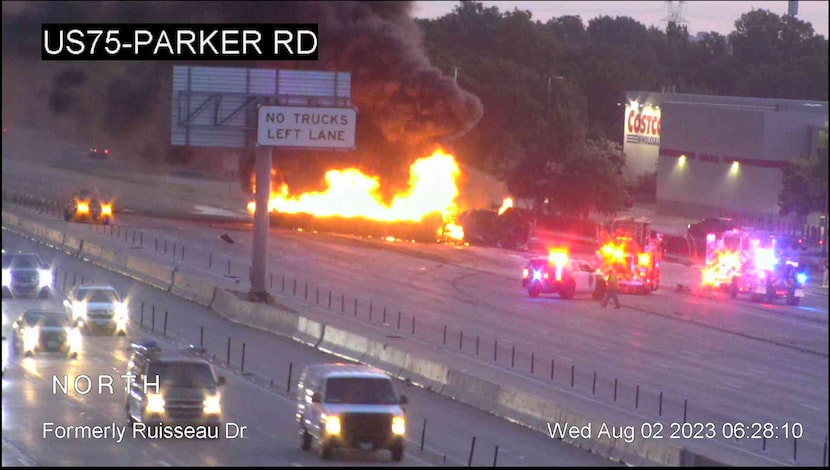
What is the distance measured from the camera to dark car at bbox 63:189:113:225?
2771 inches

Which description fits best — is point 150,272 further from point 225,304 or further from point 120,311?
point 120,311

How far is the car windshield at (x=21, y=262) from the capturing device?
154ft

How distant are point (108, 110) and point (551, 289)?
88.1 feet

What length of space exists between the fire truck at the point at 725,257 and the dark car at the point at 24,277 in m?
23.2

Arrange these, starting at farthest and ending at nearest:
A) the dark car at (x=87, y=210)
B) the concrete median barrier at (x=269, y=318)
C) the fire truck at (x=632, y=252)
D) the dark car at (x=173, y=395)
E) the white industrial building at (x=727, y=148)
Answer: the dark car at (x=87, y=210), the fire truck at (x=632, y=252), the concrete median barrier at (x=269, y=318), the white industrial building at (x=727, y=148), the dark car at (x=173, y=395)

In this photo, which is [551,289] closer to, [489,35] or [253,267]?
[253,267]

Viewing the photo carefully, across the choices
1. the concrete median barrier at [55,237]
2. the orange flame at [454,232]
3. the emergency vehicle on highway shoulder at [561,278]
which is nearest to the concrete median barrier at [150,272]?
the concrete median barrier at [55,237]

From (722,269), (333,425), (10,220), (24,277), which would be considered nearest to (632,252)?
(722,269)

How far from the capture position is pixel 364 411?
23.7m

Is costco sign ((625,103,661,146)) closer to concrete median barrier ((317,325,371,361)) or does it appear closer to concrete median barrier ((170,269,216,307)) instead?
concrete median barrier ((317,325,371,361))

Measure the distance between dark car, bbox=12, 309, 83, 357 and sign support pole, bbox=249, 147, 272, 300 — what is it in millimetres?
12395

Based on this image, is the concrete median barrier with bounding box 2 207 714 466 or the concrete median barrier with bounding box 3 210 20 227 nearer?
the concrete median barrier with bounding box 2 207 714 466

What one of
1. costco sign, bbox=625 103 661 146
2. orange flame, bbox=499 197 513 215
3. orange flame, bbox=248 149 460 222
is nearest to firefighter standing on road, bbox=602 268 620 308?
costco sign, bbox=625 103 661 146

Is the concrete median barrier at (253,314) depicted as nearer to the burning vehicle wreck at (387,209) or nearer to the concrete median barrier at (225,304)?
the concrete median barrier at (225,304)
